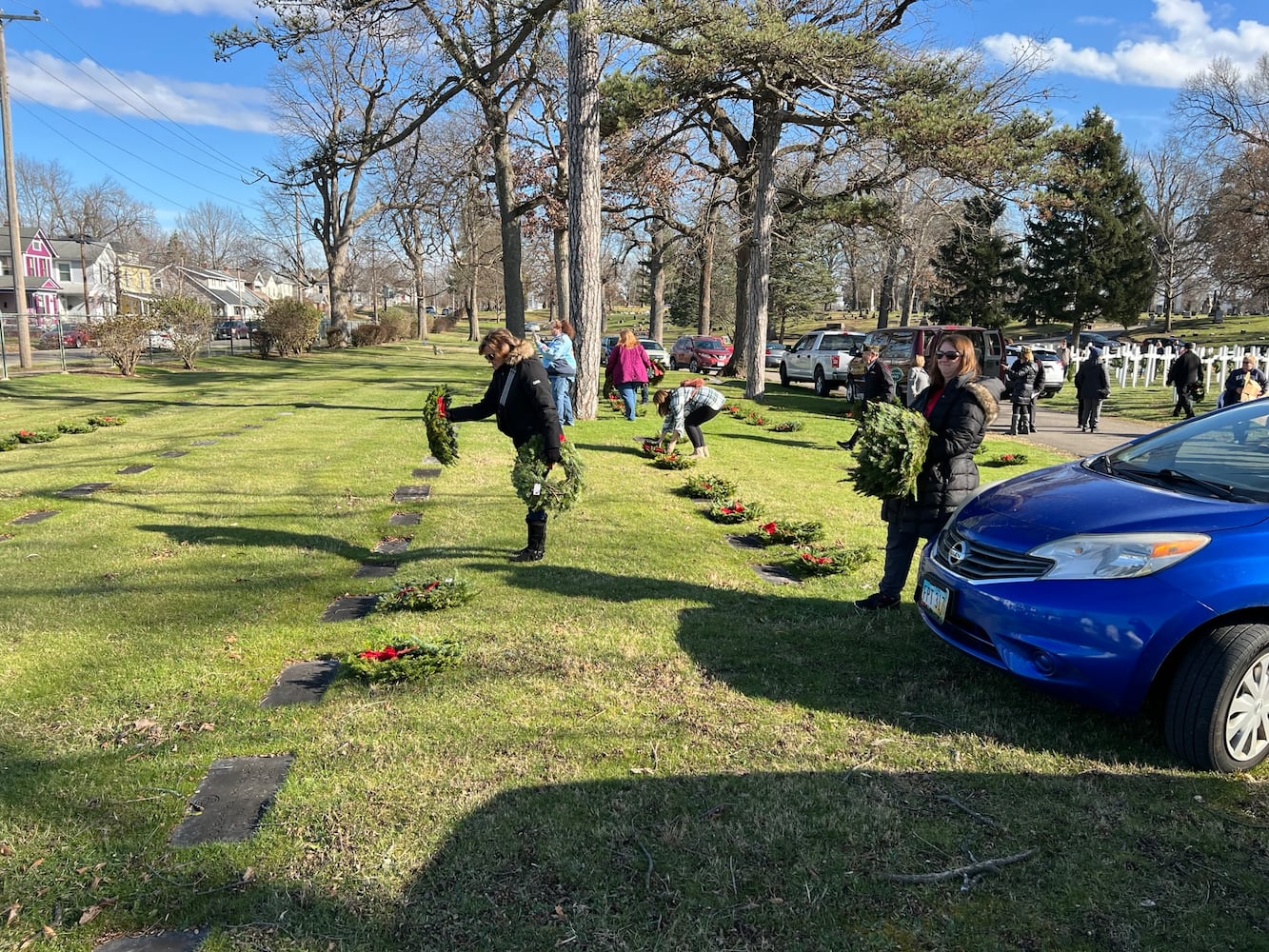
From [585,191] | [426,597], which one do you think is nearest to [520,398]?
[426,597]

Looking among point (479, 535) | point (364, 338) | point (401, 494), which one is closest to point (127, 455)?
point (401, 494)

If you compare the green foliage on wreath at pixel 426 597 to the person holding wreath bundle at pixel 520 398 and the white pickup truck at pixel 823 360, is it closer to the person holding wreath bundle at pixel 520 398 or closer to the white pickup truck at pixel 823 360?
the person holding wreath bundle at pixel 520 398

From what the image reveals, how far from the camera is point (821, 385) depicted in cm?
2359

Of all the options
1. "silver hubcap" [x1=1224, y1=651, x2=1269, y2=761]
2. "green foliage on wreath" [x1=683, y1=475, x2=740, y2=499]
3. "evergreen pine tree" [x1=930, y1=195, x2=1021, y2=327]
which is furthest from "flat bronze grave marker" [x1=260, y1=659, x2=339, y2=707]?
"evergreen pine tree" [x1=930, y1=195, x2=1021, y2=327]

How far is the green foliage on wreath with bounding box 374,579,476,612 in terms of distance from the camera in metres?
5.19

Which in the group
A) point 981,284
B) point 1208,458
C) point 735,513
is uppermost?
point 981,284

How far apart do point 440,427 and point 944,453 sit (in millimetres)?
3711

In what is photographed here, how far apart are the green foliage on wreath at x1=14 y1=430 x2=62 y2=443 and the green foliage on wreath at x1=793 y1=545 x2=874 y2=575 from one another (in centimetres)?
1143

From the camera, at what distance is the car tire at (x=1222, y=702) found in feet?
10.5

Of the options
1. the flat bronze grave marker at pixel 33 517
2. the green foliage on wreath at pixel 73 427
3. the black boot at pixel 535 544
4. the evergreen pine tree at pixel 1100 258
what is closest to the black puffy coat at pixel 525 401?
the black boot at pixel 535 544

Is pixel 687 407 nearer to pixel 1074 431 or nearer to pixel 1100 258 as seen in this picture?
pixel 1074 431

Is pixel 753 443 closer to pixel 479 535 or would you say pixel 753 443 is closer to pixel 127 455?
pixel 479 535

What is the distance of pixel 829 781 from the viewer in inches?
128

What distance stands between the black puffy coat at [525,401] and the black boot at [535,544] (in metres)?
0.64
